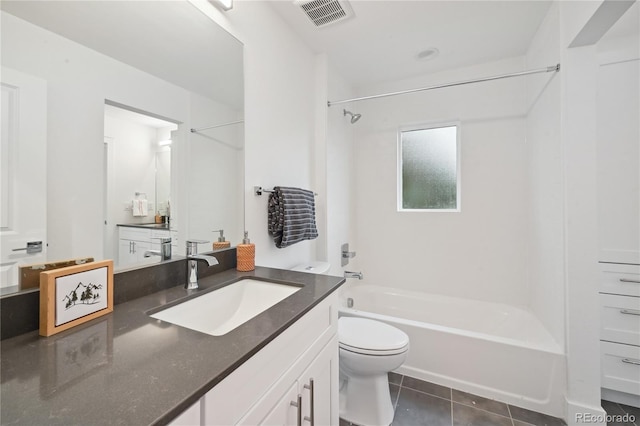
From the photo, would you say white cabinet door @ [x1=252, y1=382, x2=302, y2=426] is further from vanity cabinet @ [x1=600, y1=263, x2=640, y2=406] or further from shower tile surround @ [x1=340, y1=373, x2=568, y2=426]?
vanity cabinet @ [x1=600, y1=263, x2=640, y2=406]

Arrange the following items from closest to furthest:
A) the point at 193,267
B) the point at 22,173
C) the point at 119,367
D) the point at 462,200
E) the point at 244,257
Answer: the point at 119,367 < the point at 22,173 < the point at 193,267 < the point at 244,257 < the point at 462,200

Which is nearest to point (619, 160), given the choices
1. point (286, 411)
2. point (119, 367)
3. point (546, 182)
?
point (546, 182)

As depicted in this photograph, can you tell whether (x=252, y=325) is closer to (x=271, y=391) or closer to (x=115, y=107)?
(x=271, y=391)

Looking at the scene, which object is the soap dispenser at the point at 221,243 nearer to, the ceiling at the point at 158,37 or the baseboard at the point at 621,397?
the ceiling at the point at 158,37

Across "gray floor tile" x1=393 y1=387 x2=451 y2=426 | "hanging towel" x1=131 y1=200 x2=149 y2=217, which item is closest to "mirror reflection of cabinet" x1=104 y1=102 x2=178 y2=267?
"hanging towel" x1=131 y1=200 x2=149 y2=217

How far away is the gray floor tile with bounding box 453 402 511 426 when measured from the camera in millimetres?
1474

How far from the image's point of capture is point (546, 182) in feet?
5.96

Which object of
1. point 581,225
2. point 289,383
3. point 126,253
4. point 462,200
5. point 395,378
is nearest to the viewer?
point 289,383

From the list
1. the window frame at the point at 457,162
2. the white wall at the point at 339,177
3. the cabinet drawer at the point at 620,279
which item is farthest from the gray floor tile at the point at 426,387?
the window frame at the point at 457,162

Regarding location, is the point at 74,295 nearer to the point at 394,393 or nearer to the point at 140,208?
the point at 140,208

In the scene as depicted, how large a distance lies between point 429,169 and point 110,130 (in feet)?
8.34

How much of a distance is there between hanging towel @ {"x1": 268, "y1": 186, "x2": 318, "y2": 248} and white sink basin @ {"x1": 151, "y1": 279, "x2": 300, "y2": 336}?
466 millimetres

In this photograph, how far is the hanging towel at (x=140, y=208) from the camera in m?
0.97

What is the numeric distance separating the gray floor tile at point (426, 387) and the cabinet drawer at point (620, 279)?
3.85 ft
